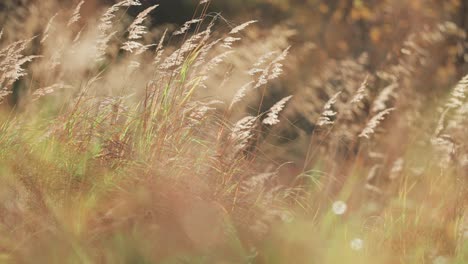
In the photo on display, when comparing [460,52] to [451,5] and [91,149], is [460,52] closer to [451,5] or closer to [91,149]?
[451,5]

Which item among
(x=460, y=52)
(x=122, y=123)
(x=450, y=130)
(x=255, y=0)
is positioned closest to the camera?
(x=122, y=123)

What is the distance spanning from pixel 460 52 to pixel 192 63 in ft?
12.2

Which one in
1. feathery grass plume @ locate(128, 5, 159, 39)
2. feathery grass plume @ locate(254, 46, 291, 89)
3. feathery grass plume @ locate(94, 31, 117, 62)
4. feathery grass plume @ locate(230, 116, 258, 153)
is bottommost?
feathery grass plume @ locate(230, 116, 258, 153)

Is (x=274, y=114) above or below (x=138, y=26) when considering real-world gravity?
below

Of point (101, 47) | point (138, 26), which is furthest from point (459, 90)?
point (101, 47)

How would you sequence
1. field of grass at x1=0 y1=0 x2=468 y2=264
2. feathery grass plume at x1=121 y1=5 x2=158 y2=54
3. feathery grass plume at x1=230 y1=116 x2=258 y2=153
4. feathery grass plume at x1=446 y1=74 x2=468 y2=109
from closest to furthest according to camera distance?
1. field of grass at x1=0 y1=0 x2=468 y2=264
2. feathery grass plume at x1=230 y1=116 x2=258 y2=153
3. feathery grass plume at x1=121 y1=5 x2=158 y2=54
4. feathery grass plume at x1=446 y1=74 x2=468 y2=109

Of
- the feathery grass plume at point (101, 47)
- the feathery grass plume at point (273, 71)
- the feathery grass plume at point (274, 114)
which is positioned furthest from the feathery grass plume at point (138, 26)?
the feathery grass plume at point (274, 114)

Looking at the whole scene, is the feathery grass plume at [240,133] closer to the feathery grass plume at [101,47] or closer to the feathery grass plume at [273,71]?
the feathery grass plume at [273,71]

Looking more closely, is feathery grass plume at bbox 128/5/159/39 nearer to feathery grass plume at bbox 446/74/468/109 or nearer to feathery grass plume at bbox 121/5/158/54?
feathery grass plume at bbox 121/5/158/54

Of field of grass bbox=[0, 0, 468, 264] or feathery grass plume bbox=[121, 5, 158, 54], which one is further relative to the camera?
feathery grass plume bbox=[121, 5, 158, 54]

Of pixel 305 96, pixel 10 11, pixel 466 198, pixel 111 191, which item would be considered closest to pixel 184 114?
pixel 111 191

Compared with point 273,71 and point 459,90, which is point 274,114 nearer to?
point 273,71

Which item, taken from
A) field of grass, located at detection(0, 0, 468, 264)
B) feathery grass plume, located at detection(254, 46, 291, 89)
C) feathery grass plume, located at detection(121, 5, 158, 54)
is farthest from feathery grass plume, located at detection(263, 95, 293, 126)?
feathery grass plume, located at detection(121, 5, 158, 54)

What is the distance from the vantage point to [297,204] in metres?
4.26
